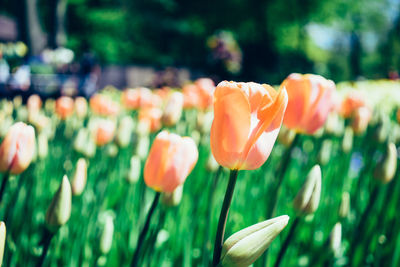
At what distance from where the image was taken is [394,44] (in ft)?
103

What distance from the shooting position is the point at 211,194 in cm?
128

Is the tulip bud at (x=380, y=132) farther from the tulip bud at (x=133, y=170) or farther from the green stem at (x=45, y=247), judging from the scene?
the green stem at (x=45, y=247)

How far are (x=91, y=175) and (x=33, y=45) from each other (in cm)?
924

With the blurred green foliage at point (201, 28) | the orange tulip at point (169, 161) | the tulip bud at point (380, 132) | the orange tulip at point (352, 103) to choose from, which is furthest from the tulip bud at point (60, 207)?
the blurred green foliage at point (201, 28)

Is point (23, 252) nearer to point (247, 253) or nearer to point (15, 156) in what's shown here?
point (15, 156)

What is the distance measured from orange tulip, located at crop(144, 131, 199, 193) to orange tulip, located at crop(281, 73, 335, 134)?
1.07ft

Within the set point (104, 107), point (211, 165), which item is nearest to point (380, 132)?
point (211, 165)

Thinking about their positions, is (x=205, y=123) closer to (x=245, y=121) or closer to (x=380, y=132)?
(x=380, y=132)

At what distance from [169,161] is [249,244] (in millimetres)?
331

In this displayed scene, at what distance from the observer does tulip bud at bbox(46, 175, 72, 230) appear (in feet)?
2.69

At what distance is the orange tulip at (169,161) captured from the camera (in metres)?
0.92

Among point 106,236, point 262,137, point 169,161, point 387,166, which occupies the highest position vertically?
point 262,137

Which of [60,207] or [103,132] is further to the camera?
[103,132]

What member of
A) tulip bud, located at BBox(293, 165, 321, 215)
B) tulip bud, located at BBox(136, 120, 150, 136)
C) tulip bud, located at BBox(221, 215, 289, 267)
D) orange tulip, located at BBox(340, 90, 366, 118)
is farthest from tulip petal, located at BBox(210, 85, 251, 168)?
orange tulip, located at BBox(340, 90, 366, 118)
